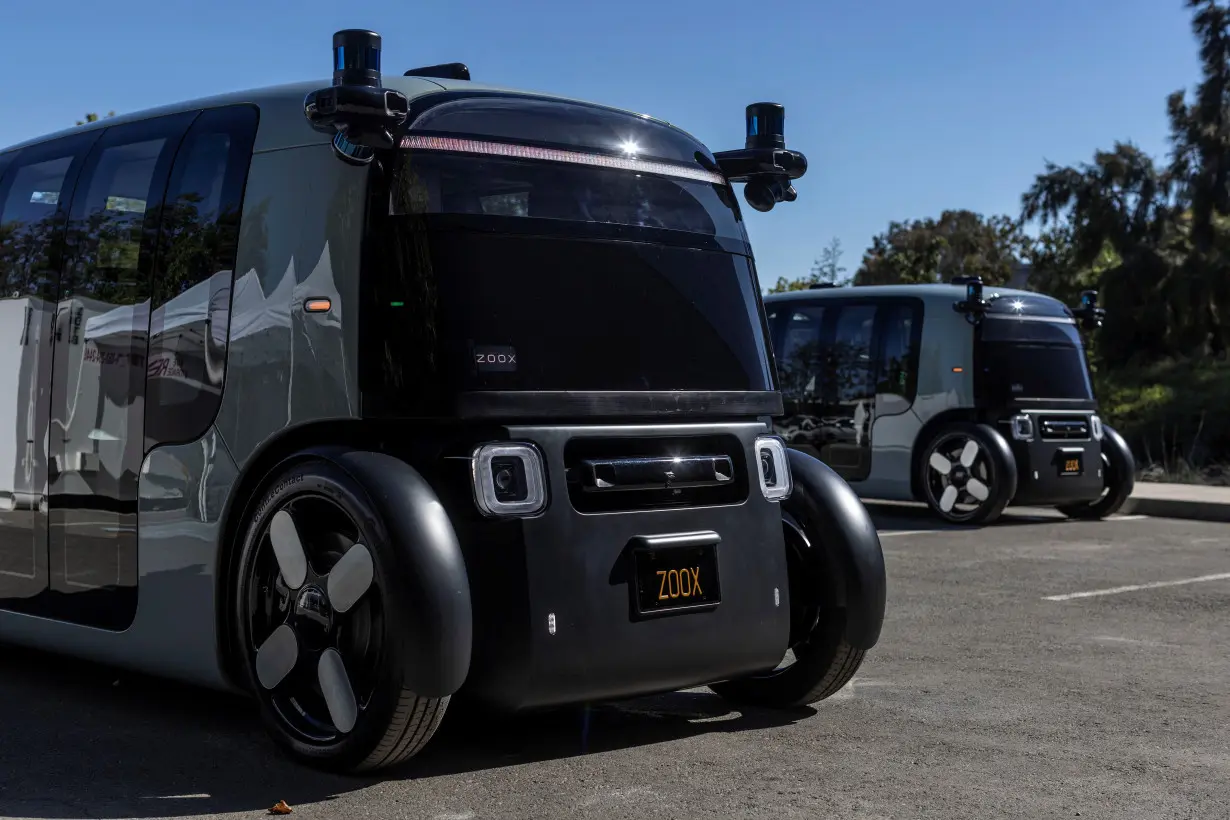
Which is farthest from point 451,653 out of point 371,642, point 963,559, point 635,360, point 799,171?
point 963,559

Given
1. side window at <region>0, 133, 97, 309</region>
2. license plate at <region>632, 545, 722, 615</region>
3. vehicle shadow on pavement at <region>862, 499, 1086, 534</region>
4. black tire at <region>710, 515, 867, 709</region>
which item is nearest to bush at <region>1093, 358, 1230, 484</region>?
vehicle shadow on pavement at <region>862, 499, 1086, 534</region>

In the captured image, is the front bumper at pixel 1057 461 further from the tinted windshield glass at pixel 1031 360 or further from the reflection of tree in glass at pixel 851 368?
the reflection of tree in glass at pixel 851 368

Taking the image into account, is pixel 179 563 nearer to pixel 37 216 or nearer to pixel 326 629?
pixel 326 629

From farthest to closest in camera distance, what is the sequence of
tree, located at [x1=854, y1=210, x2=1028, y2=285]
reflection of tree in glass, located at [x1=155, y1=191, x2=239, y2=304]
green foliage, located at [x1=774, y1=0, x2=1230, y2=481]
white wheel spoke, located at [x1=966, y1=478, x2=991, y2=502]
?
tree, located at [x1=854, y1=210, x2=1028, y2=285] → green foliage, located at [x1=774, y1=0, x2=1230, y2=481] → white wheel spoke, located at [x1=966, y1=478, x2=991, y2=502] → reflection of tree in glass, located at [x1=155, y1=191, x2=239, y2=304]

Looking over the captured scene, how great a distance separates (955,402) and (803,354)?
1728 mm

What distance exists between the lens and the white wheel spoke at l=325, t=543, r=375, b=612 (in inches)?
184

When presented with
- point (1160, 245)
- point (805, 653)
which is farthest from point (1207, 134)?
point (805, 653)

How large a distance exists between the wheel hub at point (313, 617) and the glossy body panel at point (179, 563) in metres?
0.41

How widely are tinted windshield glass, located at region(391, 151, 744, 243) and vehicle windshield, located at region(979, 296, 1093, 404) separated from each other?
887cm

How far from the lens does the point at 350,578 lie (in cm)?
471

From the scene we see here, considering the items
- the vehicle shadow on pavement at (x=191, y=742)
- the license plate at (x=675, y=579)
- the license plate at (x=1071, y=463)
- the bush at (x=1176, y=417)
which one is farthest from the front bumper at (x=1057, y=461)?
the license plate at (x=675, y=579)

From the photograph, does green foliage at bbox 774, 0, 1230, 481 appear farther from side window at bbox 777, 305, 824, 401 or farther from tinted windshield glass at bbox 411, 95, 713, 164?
tinted windshield glass at bbox 411, 95, 713, 164

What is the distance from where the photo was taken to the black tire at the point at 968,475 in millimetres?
13648

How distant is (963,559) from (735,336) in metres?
6.10
